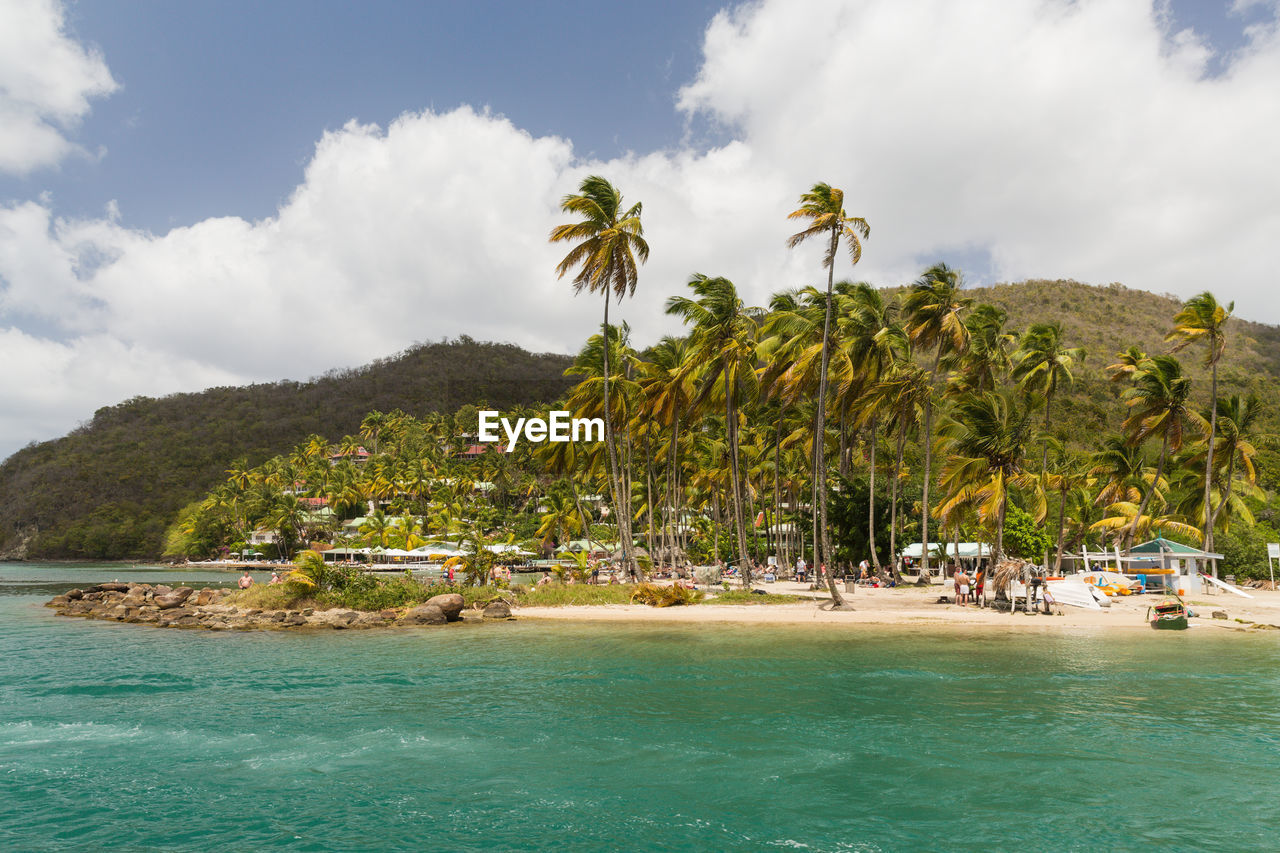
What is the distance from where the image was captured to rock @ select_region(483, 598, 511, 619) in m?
30.0

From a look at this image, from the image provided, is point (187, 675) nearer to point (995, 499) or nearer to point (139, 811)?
point (139, 811)

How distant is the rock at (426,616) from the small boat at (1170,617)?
26.2 m

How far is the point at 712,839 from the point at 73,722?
44.4 feet

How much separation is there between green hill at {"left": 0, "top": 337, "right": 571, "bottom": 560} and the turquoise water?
105m

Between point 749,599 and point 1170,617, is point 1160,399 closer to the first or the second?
point 1170,617

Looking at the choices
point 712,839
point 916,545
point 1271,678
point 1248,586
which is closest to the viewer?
point 712,839

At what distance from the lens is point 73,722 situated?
14578 mm

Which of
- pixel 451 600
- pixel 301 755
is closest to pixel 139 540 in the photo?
pixel 451 600

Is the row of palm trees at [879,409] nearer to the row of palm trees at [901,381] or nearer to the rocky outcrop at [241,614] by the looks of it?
the row of palm trees at [901,381]

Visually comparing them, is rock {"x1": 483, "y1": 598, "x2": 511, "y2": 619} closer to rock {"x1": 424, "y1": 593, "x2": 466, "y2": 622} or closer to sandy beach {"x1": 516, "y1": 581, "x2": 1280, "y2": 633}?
sandy beach {"x1": 516, "y1": 581, "x2": 1280, "y2": 633}

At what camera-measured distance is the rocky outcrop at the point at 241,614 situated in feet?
94.3

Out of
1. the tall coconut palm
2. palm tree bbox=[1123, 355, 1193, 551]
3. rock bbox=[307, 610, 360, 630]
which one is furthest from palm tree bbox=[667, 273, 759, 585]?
palm tree bbox=[1123, 355, 1193, 551]

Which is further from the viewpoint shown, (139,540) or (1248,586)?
(139,540)

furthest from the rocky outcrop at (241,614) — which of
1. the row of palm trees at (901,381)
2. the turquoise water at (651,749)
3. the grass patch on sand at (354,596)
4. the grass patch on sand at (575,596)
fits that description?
the row of palm trees at (901,381)
